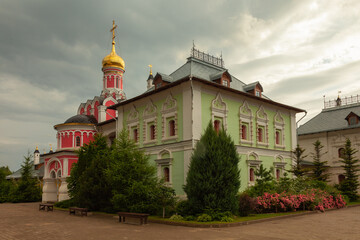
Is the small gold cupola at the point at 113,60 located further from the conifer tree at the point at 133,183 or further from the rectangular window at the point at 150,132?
the conifer tree at the point at 133,183

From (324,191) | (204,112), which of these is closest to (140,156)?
(204,112)

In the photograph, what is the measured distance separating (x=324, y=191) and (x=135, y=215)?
1340cm

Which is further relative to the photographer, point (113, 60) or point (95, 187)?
point (113, 60)

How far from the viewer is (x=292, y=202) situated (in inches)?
739

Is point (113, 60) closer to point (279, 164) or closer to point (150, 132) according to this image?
point (150, 132)

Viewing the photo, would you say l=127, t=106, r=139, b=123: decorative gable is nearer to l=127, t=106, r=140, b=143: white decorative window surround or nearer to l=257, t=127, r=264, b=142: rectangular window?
l=127, t=106, r=140, b=143: white decorative window surround

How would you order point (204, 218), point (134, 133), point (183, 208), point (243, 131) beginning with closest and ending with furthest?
point (204, 218) → point (183, 208) → point (243, 131) → point (134, 133)

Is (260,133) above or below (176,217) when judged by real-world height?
above

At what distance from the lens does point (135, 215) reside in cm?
1527

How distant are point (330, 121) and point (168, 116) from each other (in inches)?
879

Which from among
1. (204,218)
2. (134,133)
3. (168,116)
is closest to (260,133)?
(168,116)

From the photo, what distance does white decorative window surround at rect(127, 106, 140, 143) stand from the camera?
2467 centimetres

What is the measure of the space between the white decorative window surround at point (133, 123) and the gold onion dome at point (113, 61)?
58.8 feet

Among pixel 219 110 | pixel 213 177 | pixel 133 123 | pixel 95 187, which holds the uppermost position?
pixel 219 110
